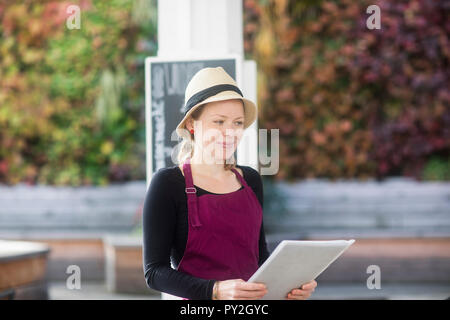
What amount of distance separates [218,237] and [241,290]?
21 cm

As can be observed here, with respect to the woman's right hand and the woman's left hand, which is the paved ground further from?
the woman's right hand

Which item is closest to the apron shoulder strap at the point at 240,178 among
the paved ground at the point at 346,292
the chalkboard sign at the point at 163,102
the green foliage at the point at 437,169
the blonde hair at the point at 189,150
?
the blonde hair at the point at 189,150

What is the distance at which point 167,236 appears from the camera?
→ 1670 millimetres

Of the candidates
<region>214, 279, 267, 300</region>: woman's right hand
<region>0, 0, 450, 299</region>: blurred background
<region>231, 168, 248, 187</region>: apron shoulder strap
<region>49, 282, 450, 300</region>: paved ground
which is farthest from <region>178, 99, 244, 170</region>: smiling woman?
<region>0, 0, 450, 299</region>: blurred background

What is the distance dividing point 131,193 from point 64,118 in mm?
1162

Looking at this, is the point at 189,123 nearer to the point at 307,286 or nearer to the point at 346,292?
the point at 307,286

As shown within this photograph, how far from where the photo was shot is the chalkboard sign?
286 centimetres

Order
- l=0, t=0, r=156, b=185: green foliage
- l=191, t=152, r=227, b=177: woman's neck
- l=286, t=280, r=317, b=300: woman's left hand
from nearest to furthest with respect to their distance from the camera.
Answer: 1. l=286, t=280, r=317, b=300: woman's left hand
2. l=191, t=152, r=227, b=177: woman's neck
3. l=0, t=0, r=156, b=185: green foliage

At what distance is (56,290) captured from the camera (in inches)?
229

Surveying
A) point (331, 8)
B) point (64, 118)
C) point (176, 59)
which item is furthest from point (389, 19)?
point (176, 59)

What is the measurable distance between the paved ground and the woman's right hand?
383 centimetres

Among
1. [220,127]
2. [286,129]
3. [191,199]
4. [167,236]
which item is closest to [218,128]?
[220,127]

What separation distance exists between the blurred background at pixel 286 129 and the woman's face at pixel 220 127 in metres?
4.20

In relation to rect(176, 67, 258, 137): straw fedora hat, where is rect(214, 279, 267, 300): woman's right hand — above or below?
below
